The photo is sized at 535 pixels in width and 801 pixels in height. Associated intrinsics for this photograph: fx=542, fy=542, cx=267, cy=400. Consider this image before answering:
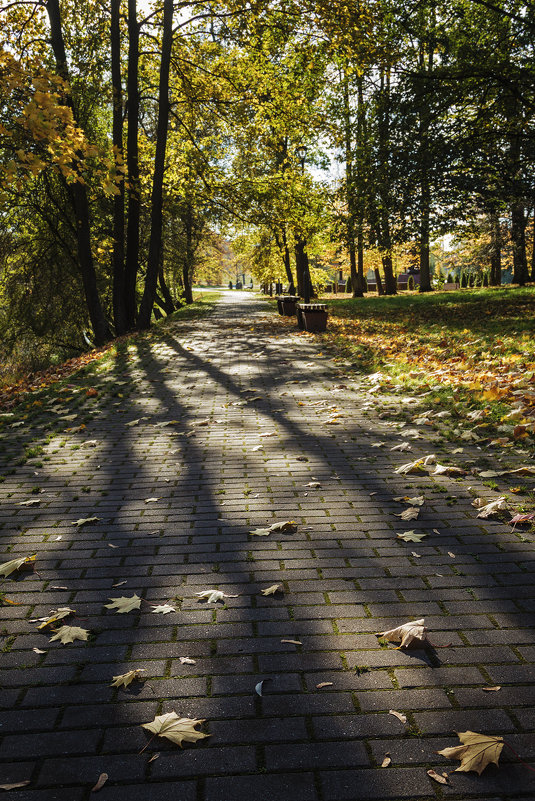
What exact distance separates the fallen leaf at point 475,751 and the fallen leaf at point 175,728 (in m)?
0.91

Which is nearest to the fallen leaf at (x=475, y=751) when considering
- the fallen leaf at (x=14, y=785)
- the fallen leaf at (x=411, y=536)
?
the fallen leaf at (x=14, y=785)

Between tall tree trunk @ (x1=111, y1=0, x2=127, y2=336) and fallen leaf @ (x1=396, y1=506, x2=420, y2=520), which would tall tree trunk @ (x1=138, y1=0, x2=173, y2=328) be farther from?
fallen leaf @ (x1=396, y1=506, x2=420, y2=520)

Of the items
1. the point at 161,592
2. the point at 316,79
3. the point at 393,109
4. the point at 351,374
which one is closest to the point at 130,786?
the point at 161,592

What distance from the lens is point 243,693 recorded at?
2.28 metres

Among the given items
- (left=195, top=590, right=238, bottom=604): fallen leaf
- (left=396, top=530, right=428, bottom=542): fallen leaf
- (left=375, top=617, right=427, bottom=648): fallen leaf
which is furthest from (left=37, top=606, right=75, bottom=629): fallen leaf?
(left=396, top=530, right=428, bottom=542): fallen leaf

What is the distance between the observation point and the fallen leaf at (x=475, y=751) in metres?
1.90

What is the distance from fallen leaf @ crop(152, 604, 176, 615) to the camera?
2.86 m

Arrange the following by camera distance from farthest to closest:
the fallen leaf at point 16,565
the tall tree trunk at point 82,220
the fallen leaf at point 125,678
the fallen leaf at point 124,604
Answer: the tall tree trunk at point 82,220
the fallen leaf at point 16,565
the fallen leaf at point 124,604
the fallen leaf at point 125,678

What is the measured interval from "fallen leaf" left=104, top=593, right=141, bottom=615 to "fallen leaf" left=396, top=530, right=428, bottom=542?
173 cm

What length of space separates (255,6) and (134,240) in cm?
688

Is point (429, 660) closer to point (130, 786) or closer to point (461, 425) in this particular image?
point (130, 786)

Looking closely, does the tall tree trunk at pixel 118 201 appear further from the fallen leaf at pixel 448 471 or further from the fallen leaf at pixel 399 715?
the fallen leaf at pixel 399 715

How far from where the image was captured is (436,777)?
1.86m

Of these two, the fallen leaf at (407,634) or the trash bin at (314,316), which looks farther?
the trash bin at (314,316)
